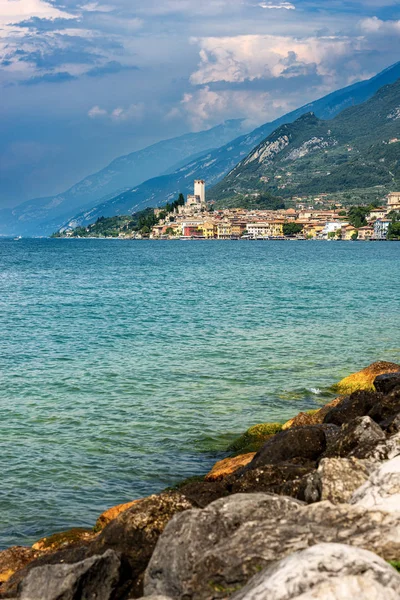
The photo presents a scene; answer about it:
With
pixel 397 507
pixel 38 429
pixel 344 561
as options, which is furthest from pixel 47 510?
pixel 344 561

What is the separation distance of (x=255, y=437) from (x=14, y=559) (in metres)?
6.80

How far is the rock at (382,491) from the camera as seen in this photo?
6735mm

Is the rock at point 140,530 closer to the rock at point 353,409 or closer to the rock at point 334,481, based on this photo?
the rock at point 334,481

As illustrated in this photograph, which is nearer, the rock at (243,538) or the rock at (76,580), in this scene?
the rock at (243,538)

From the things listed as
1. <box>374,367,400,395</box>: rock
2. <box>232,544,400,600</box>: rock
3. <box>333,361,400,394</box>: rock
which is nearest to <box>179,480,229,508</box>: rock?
<box>232,544,400,600</box>: rock

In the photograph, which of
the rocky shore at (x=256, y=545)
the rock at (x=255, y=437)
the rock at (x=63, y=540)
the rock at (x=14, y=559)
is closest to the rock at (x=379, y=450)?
the rocky shore at (x=256, y=545)

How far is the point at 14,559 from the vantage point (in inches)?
371

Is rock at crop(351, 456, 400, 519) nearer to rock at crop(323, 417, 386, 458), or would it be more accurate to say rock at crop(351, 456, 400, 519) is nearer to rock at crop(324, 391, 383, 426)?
rock at crop(323, 417, 386, 458)

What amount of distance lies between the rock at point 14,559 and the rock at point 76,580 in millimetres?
2015

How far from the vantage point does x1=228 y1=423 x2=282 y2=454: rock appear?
14.9 meters

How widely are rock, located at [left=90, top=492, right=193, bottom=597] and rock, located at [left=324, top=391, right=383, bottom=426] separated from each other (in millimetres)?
5563

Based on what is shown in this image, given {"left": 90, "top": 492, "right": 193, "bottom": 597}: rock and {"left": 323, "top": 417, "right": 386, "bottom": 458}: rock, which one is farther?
{"left": 323, "top": 417, "right": 386, "bottom": 458}: rock

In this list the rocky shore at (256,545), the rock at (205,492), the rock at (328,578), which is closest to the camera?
the rock at (328,578)

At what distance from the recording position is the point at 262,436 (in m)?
15.2
